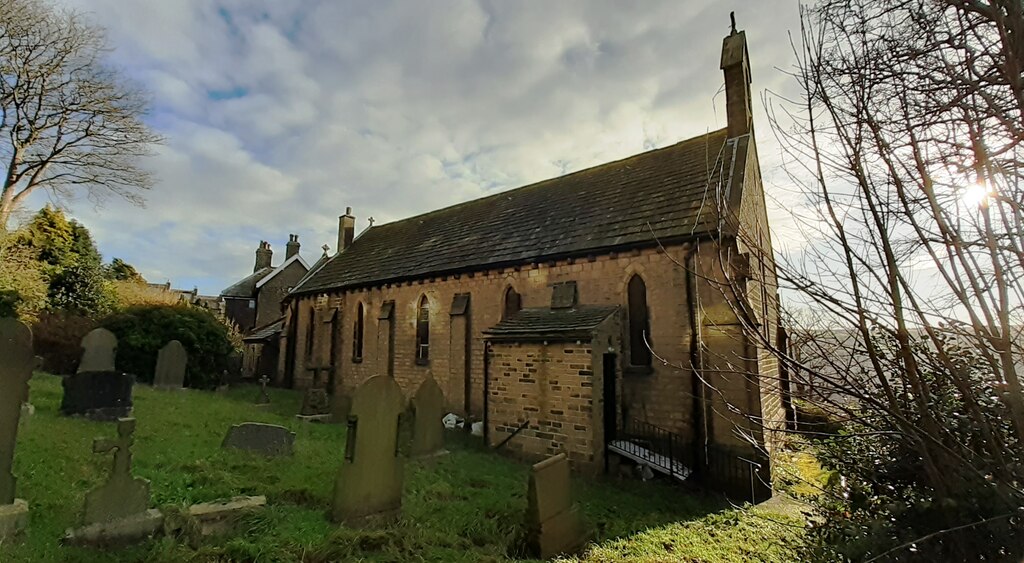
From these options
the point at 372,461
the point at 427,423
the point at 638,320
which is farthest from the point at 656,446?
the point at 372,461

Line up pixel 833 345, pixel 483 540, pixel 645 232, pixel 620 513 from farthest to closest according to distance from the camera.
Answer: pixel 645 232, pixel 620 513, pixel 483 540, pixel 833 345

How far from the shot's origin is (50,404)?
10.1m

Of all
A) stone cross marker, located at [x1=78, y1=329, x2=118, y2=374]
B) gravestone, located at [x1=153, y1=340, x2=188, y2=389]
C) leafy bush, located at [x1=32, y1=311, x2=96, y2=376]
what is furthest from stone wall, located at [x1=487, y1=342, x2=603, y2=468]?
leafy bush, located at [x1=32, y1=311, x2=96, y2=376]

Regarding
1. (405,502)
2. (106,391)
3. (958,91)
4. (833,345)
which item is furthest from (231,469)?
(958,91)

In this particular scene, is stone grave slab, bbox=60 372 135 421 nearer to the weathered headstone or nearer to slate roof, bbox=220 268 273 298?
the weathered headstone

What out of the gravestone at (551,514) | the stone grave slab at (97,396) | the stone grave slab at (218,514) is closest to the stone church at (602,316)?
the gravestone at (551,514)

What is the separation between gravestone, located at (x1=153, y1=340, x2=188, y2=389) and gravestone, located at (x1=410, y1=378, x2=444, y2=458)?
10007mm

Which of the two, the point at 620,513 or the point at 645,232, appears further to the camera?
the point at 645,232

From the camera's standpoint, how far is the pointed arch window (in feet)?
62.0

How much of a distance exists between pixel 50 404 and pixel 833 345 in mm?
14153

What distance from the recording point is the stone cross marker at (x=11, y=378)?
4866mm

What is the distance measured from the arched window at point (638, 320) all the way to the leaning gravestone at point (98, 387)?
11.2 metres

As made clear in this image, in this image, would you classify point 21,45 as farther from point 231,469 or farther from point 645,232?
point 645,232

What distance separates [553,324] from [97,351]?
10329 millimetres
